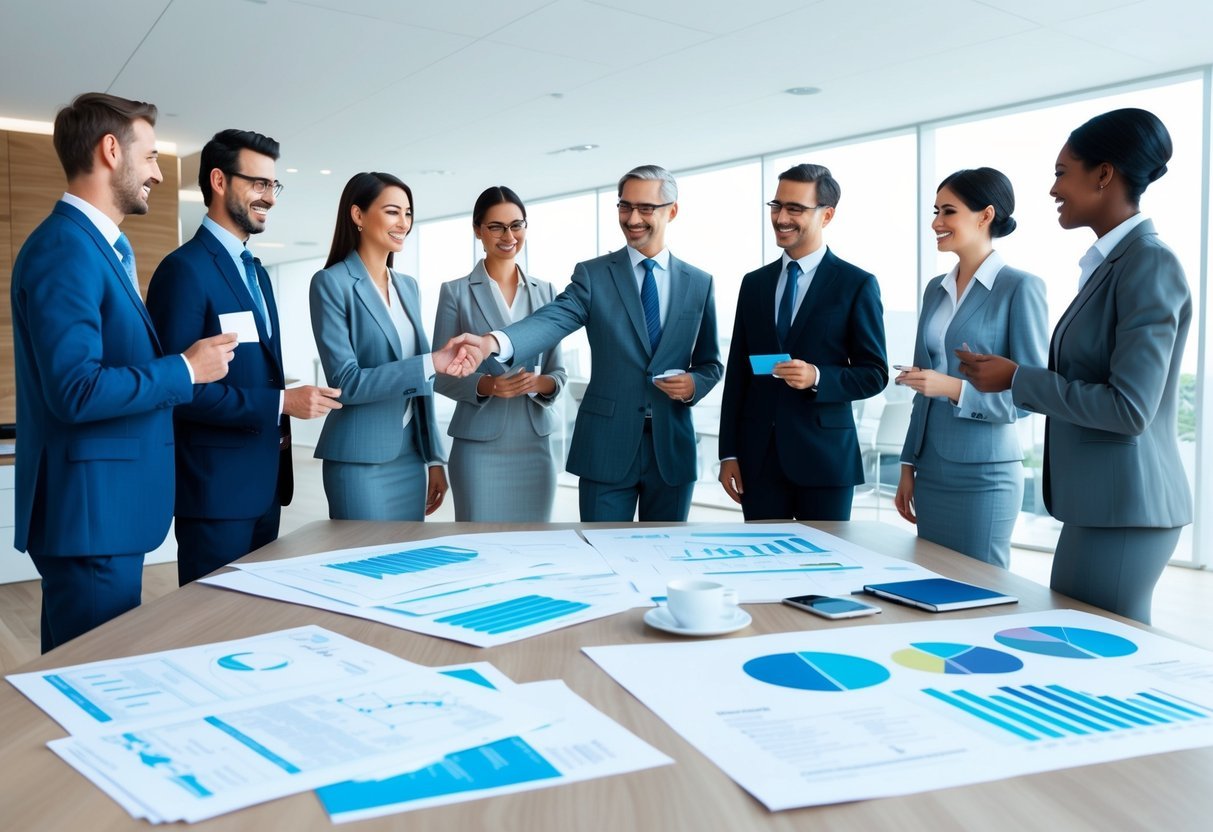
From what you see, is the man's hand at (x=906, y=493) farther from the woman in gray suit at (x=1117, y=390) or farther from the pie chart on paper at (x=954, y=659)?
the pie chart on paper at (x=954, y=659)

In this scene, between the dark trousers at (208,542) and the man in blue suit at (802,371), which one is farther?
the man in blue suit at (802,371)

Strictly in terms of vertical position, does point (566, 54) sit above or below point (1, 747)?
above

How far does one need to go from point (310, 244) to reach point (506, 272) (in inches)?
487

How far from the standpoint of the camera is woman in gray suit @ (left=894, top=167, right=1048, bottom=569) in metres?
2.90

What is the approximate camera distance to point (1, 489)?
5523 mm

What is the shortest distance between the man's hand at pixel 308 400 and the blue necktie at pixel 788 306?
140cm

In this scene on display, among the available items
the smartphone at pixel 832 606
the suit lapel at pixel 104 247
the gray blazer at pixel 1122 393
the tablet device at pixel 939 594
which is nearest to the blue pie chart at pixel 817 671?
the smartphone at pixel 832 606

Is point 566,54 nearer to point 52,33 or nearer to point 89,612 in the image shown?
point 52,33

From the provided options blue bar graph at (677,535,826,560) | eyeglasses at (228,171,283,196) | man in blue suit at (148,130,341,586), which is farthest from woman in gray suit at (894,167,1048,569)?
eyeglasses at (228,171,283,196)

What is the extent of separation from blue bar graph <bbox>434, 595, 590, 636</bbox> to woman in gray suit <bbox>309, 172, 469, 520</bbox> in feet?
4.30

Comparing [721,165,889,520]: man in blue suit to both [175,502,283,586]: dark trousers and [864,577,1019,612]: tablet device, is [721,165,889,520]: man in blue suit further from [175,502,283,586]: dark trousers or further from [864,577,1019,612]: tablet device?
[175,502,283,586]: dark trousers

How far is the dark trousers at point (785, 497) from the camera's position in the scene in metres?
2.97

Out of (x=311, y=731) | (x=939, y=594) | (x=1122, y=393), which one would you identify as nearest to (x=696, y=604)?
(x=939, y=594)

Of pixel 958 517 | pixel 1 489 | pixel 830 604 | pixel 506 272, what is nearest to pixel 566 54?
pixel 506 272
